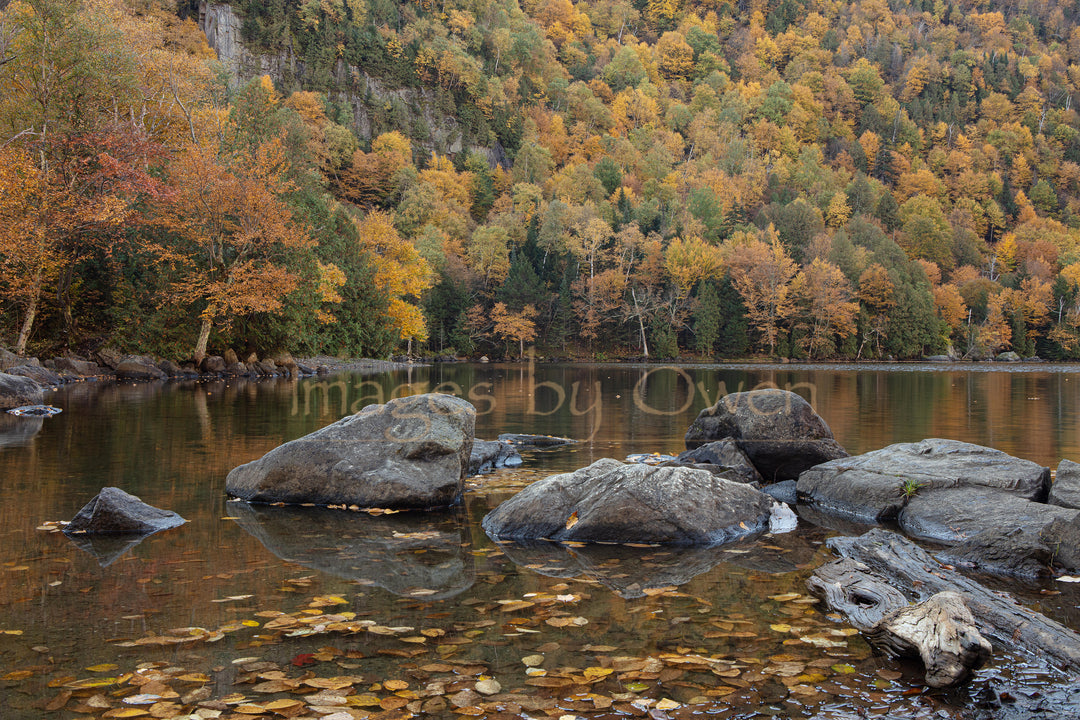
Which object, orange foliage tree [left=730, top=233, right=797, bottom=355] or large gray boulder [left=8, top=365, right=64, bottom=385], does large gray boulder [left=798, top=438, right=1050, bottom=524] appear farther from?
orange foliage tree [left=730, top=233, right=797, bottom=355]

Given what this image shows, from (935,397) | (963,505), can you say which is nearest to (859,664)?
(963,505)

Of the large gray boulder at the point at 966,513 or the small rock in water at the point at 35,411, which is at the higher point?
the small rock in water at the point at 35,411

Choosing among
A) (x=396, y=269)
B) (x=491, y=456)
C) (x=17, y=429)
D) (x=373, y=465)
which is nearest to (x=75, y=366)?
(x=17, y=429)

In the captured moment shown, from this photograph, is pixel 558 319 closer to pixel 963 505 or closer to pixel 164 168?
pixel 164 168

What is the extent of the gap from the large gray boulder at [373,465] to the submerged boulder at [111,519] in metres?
1.57

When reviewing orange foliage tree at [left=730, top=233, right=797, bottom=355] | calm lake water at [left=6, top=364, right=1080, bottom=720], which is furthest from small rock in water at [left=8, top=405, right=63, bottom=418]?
orange foliage tree at [left=730, top=233, right=797, bottom=355]

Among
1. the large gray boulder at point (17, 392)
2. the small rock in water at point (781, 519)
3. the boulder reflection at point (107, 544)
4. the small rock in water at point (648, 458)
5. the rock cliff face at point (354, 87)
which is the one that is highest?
the rock cliff face at point (354, 87)

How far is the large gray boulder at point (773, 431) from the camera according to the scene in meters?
10.1

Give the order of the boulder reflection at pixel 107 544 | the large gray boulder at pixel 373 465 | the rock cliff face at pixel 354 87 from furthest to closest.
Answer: the rock cliff face at pixel 354 87
the large gray boulder at pixel 373 465
the boulder reflection at pixel 107 544

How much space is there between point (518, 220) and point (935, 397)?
233ft

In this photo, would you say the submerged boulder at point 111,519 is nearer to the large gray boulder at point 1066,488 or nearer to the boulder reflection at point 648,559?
the boulder reflection at point 648,559

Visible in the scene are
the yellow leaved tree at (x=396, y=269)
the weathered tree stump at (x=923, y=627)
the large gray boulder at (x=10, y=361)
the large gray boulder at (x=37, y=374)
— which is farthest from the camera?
the yellow leaved tree at (x=396, y=269)

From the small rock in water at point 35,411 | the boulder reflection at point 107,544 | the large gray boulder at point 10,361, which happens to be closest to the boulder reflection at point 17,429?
the small rock in water at point 35,411

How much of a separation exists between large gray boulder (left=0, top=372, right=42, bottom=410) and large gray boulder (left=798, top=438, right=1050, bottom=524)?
18256 millimetres
